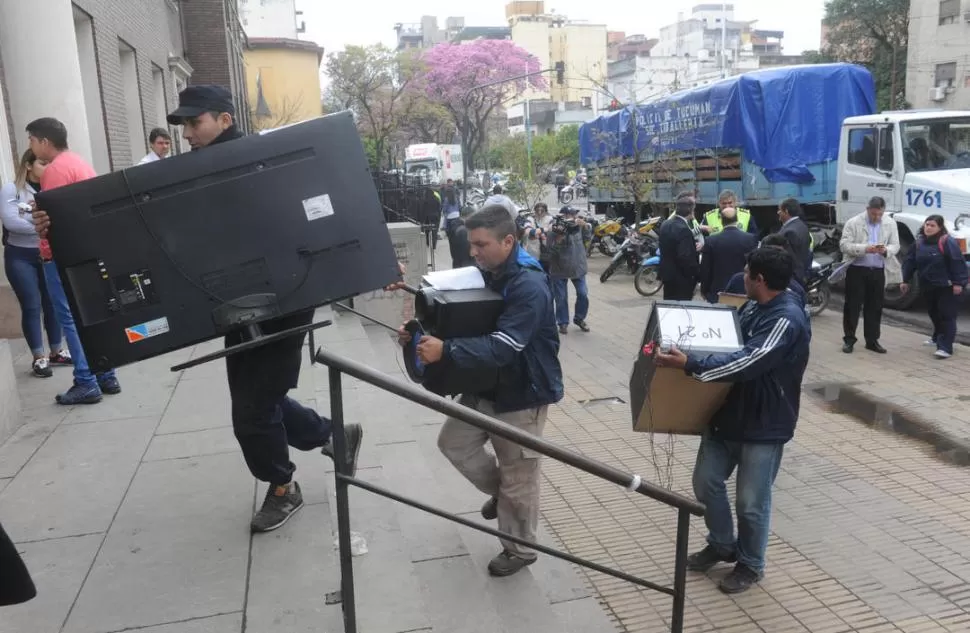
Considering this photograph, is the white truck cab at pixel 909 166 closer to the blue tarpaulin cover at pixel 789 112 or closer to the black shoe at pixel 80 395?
the blue tarpaulin cover at pixel 789 112

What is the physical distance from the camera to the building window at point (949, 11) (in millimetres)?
30672

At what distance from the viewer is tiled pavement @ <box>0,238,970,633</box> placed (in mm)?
3004

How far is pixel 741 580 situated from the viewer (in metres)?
3.95

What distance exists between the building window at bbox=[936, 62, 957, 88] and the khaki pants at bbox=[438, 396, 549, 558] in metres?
35.2

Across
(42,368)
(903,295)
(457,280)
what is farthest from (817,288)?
(42,368)

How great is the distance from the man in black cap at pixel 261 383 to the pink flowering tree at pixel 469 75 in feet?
121

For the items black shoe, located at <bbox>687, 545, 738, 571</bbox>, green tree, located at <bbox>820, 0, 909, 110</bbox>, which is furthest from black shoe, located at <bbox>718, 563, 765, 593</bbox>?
green tree, located at <bbox>820, 0, 909, 110</bbox>

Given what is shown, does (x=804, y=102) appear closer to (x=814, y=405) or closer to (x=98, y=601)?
(x=814, y=405)

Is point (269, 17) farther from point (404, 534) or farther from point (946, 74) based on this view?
point (404, 534)

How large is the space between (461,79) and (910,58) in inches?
820

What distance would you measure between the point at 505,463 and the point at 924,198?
9.89 meters

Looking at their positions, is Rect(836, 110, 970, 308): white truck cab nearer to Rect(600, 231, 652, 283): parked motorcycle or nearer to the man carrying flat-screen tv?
Rect(600, 231, 652, 283): parked motorcycle

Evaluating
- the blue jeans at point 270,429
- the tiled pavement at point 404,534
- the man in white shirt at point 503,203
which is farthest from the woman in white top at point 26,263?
the man in white shirt at point 503,203

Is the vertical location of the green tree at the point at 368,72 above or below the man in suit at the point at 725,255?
above
